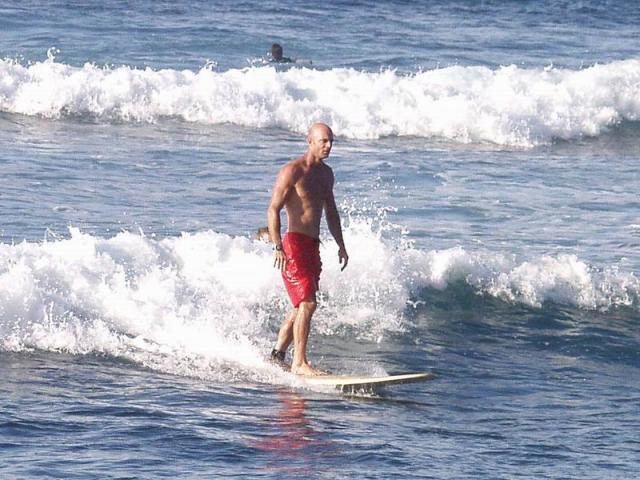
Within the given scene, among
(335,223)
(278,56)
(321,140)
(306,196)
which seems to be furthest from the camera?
(278,56)

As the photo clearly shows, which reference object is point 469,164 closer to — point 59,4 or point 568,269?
point 568,269

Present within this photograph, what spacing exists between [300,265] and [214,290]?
6.99ft

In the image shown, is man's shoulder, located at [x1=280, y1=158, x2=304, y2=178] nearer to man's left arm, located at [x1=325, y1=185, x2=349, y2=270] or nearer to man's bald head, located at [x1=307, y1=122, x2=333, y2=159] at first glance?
man's bald head, located at [x1=307, y1=122, x2=333, y2=159]

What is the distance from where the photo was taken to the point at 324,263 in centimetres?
1224

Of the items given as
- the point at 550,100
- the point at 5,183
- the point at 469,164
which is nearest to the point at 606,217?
the point at 469,164

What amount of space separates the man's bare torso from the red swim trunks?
0.06 metres

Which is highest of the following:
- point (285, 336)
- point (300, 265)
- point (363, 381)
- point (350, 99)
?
point (350, 99)

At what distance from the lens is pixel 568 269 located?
41.3 feet

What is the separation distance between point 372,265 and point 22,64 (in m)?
12.0

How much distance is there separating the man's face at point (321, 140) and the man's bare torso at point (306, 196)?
0.17 m

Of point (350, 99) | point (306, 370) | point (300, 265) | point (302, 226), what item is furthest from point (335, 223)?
point (350, 99)

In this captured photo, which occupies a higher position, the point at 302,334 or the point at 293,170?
the point at 293,170

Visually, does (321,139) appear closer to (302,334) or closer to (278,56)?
(302,334)

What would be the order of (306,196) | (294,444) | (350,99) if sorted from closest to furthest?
(294,444), (306,196), (350,99)
